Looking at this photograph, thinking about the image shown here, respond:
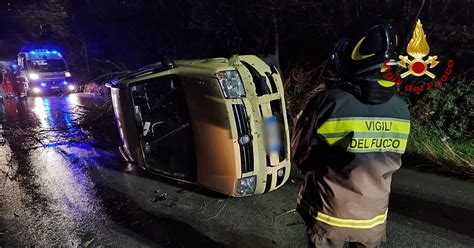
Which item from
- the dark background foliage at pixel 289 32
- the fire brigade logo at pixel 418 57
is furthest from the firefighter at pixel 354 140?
the fire brigade logo at pixel 418 57

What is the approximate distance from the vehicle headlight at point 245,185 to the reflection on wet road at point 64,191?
657mm

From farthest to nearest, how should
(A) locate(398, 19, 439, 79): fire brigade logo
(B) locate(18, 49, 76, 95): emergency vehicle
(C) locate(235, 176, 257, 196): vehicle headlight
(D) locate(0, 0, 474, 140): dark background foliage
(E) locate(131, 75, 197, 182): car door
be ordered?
(B) locate(18, 49, 76, 95): emergency vehicle
(A) locate(398, 19, 439, 79): fire brigade logo
(D) locate(0, 0, 474, 140): dark background foliage
(E) locate(131, 75, 197, 182): car door
(C) locate(235, 176, 257, 196): vehicle headlight

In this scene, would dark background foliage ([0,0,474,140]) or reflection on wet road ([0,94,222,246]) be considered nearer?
reflection on wet road ([0,94,222,246])

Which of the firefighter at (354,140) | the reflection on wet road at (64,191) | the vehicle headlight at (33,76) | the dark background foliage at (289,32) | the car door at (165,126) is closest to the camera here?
the firefighter at (354,140)

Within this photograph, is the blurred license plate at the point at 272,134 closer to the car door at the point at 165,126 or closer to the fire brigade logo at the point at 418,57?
the car door at the point at 165,126

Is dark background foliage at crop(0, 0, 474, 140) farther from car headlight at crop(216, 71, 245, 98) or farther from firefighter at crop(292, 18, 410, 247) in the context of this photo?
firefighter at crop(292, 18, 410, 247)

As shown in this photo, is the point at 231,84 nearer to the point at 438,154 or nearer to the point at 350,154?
the point at 350,154

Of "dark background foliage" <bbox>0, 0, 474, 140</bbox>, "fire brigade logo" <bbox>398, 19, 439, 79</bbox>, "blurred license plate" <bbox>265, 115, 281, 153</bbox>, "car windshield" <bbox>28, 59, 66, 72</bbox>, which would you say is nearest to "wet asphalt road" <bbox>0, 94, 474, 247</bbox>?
"blurred license plate" <bbox>265, 115, 281, 153</bbox>

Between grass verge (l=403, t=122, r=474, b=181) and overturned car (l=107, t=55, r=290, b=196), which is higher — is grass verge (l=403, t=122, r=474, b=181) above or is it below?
below

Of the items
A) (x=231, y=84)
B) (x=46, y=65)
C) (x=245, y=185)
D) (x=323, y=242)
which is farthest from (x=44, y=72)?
(x=323, y=242)

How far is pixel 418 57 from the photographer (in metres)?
7.27

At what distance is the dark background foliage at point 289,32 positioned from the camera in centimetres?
636

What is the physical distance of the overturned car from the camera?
12.1 feet

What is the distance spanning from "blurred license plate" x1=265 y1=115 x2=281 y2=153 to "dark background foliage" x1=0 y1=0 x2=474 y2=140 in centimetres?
169
